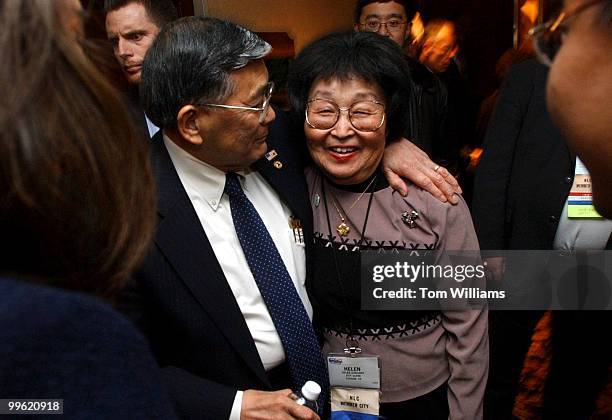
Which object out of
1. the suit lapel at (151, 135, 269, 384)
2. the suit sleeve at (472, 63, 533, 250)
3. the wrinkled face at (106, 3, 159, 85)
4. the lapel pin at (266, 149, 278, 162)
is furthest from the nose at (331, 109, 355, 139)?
the wrinkled face at (106, 3, 159, 85)

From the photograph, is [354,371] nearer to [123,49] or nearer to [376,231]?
[376,231]

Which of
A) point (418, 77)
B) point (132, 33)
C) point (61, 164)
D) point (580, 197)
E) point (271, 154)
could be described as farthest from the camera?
point (418, 77)

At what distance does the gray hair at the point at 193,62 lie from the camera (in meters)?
1.46

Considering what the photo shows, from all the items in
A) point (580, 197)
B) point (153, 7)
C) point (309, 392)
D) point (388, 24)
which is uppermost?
point (153, 7)

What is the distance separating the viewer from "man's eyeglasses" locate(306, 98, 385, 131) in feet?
5.36

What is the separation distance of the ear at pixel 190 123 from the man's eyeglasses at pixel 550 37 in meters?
0.87

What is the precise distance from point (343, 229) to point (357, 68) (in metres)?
0.46

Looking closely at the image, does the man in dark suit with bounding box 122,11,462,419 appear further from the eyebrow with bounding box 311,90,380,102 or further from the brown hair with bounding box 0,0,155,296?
the brown hair with bounding box 0,0,155,296

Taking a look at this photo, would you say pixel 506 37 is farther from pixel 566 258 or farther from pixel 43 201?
pixel 43 201

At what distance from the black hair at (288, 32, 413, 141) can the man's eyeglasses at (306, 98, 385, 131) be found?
0.21 ft

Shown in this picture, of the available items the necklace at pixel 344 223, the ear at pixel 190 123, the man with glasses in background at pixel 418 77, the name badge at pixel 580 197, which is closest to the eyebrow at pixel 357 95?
the necklace at pixel 344 223

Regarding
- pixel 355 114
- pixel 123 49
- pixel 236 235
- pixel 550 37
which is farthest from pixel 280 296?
pixel 123 49

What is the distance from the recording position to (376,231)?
166 centimetres

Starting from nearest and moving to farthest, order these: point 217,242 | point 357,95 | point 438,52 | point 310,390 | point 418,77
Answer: point 310,390, point 217,242, point 357,95, point 418,77, point 438,52
